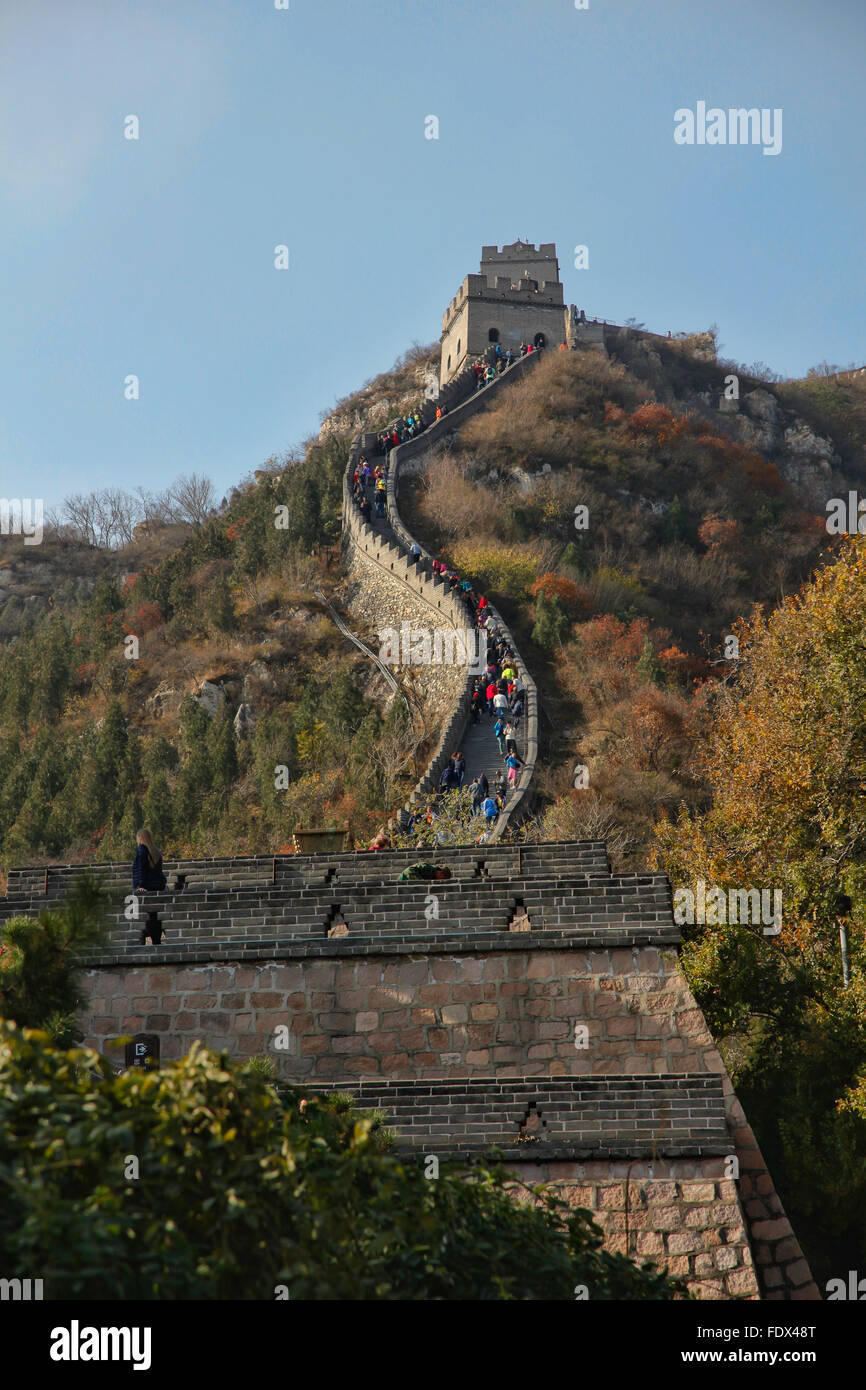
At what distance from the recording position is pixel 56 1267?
161 inches

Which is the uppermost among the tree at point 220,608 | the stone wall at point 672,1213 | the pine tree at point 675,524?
the pine tree at point 675,524

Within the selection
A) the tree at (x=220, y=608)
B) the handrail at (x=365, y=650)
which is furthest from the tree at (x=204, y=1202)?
the tree at (x=220, y=608)

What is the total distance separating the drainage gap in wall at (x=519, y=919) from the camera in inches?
365

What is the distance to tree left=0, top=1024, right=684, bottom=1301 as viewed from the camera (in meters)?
4.19

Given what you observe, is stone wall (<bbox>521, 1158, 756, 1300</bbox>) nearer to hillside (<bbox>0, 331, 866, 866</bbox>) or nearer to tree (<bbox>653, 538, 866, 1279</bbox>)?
tree (<bbox>653, 538, 866, 1279</bbox>)

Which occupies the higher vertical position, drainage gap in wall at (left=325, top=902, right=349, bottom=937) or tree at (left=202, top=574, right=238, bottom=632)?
tree at (left=202, top=574, right=238, bottom=632)

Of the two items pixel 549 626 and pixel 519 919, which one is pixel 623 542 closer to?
pixel 549 626

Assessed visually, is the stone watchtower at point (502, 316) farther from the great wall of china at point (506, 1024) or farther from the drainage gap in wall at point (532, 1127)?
the drainage gap in wall at point (532, 1127)

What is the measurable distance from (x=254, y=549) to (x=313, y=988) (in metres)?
39.8

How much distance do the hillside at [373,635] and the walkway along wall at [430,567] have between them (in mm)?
718

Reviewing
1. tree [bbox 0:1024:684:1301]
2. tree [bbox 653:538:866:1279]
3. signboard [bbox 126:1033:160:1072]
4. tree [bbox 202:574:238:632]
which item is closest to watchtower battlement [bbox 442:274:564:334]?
tree [bbox 202:574:238:632]

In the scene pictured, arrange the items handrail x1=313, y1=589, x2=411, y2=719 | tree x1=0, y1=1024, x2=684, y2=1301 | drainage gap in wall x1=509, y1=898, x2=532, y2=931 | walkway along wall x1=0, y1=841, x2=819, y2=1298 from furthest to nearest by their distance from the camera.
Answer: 1. handrail x1=313, y1=589, x2=411, y2=719
2. drainage gap in wall x1=509, y1=898, x2=532, y2=931
3. walkway along wall x1=0, y1=841, x2=819, y2=1298
4. tree x1=0, y1=1024, x2=684, y2=1301

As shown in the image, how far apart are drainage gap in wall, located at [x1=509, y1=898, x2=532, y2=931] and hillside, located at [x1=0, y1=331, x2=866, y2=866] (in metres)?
15.0
